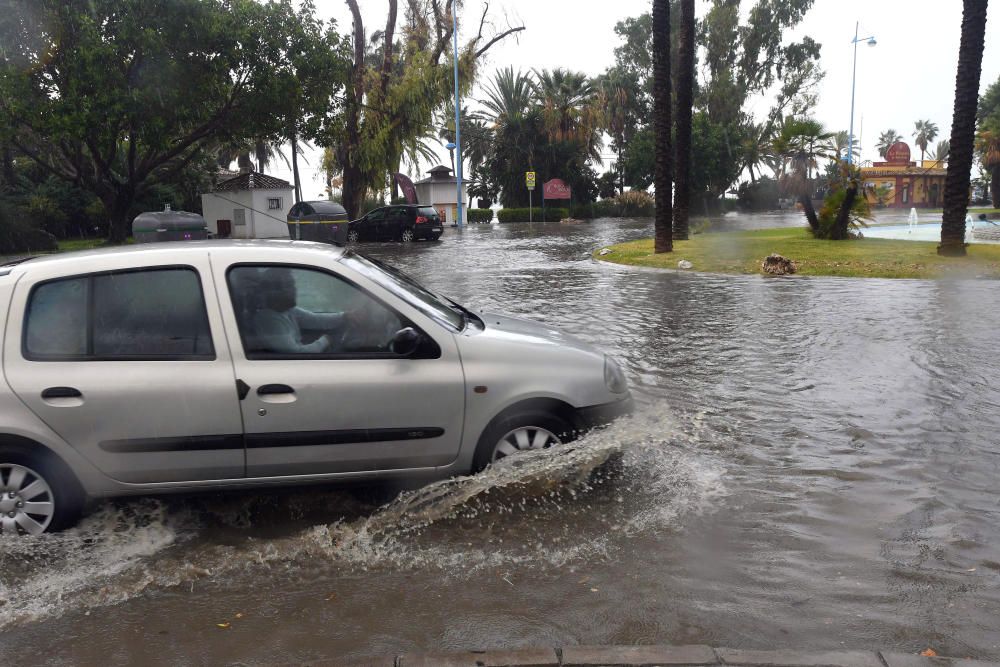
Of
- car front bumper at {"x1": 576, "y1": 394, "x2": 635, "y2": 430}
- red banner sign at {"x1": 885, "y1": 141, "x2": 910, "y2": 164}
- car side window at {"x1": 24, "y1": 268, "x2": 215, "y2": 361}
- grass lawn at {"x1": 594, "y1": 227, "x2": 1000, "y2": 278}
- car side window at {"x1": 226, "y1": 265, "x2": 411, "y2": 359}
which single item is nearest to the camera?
car side window at {"x1": 24, "y1": 268, "x2": 215, "y2": 361}

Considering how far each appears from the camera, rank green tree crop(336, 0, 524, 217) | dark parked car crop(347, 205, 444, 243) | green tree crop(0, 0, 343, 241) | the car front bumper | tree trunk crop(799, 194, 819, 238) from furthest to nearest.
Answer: green tree crop(336, 0, 524, 217) < dark parked car crop(347, 205, 444, 243) < green tree crop(0, 0, 343, 241) < tree trunk crop(799, 194, 819, 238) < the car front bumper

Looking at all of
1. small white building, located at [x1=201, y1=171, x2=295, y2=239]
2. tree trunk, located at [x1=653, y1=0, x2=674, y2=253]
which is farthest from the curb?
small white building, located at [x1=201, y1=171, x2=295, y2=239]

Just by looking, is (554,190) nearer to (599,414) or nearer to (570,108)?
(570,108)

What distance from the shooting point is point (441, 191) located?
185ft

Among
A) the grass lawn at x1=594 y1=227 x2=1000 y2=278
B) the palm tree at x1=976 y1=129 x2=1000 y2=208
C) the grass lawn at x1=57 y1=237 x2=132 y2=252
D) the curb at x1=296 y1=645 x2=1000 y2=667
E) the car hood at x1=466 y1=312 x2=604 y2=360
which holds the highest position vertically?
the palm tree at x1=976 y1=129 x2=1000 y2=208

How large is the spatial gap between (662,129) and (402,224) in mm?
14954

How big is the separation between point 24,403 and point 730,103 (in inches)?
2499

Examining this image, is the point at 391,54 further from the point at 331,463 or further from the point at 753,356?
the point at 331,463

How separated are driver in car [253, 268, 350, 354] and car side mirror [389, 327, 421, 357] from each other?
0.33 meters

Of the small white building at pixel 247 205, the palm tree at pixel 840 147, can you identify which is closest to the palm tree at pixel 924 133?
the palm tree at pixel 840 147

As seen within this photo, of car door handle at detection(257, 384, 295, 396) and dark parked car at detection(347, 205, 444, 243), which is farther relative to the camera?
dark parked car at detection(347, 205, 444, 243)

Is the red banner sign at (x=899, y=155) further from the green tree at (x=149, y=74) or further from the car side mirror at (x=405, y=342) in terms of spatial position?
the car side mirror at (x=405, y=342)

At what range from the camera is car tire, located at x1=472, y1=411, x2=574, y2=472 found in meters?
4.92

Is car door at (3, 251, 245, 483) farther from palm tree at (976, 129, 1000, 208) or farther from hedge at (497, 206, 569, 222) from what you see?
palm tree at (976, 129, 1000, 208)
